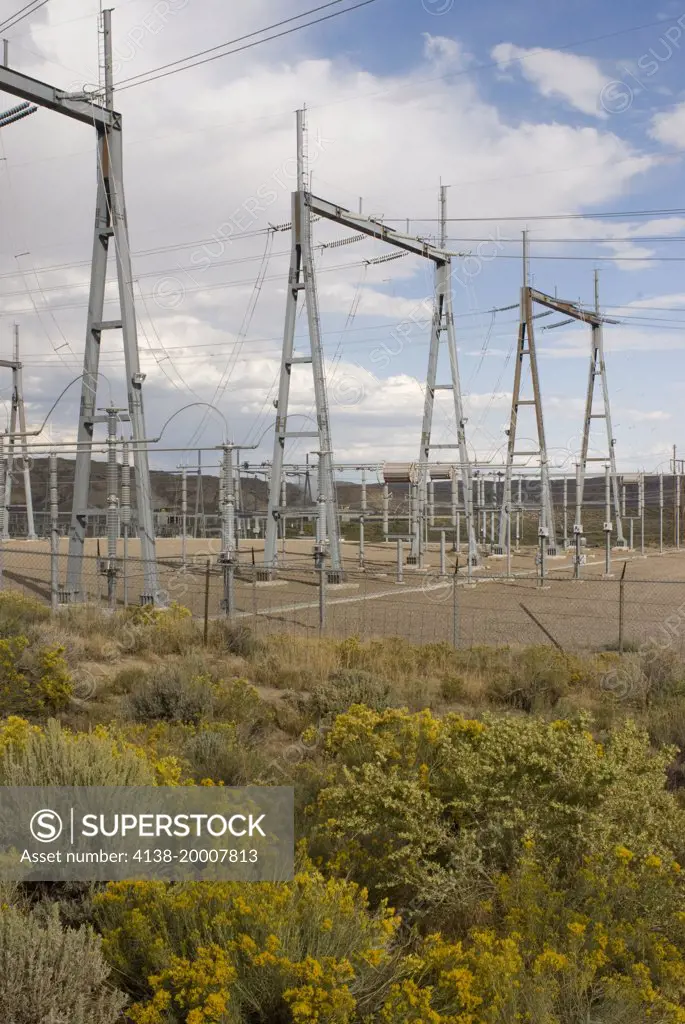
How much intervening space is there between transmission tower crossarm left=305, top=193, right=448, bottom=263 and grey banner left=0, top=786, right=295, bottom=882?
55.4 ft

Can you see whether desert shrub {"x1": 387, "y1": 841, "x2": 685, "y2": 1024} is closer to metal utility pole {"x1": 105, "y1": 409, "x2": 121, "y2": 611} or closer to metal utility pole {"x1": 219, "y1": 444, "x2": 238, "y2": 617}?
metal utility pole {"x1": 219, "y1": 444, "x2": 238, "y2": 617}

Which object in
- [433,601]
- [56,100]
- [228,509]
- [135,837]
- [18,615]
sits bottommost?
[433,601]

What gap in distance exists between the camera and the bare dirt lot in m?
14.5

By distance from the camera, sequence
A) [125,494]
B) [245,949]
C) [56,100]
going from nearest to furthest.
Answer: [245,949] < [56,100] < [125,494]

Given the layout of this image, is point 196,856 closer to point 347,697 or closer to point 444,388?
point 347,697

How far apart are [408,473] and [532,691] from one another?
572 inches

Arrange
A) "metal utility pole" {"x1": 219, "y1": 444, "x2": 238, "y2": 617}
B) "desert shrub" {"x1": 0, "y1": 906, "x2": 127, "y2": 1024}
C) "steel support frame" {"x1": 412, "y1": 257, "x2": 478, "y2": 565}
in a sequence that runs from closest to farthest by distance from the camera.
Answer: "desert shrub" {"x1": 0, "y1": 906, "x2": 127, "y2": 1024}, "metal utility pole" {"x1": 219, "y1": 444, "x2": 238, "y2": 617}, "steel support frame" {"x1": 412, "y1": 257, "x2": 478, "y2": 565}

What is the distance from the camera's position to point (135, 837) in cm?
468

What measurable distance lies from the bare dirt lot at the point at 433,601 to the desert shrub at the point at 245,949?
725cm

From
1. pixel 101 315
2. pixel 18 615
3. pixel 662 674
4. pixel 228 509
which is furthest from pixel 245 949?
pixel 101 315

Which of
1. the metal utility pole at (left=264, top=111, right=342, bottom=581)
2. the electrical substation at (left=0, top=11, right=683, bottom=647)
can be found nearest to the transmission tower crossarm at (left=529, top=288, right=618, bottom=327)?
the electrical substation at (left=0, top=11, right=683, bottom=647)

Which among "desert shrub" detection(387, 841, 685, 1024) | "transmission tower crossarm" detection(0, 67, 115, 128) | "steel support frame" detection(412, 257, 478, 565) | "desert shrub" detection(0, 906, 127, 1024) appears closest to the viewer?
"desert shrub" detection(0, 906, 127, 1024)

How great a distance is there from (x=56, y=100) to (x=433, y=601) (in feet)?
36.7

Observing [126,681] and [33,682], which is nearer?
[33,682]
